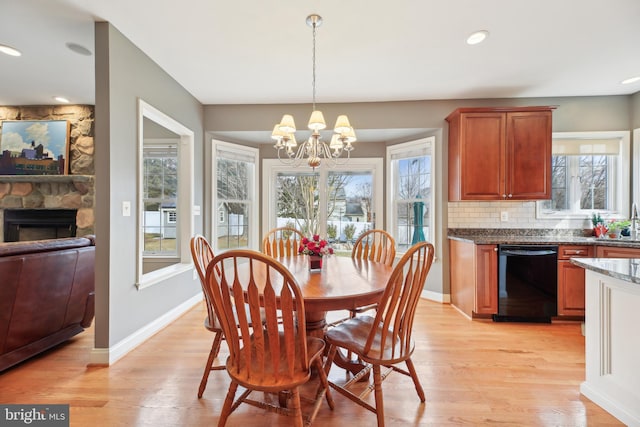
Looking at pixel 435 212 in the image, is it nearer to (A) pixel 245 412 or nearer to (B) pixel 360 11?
(B) pixel 360 11

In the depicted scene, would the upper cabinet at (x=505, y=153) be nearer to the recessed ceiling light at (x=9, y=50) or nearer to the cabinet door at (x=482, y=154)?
the cabinet door at (x=482, y=154)

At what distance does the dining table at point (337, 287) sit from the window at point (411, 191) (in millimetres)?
1821

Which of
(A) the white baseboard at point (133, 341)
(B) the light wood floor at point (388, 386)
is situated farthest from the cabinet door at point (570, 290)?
(A) the white baseboard at point (133, 341)

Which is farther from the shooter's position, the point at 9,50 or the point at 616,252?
the point at 616,252

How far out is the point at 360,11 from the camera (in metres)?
1.97

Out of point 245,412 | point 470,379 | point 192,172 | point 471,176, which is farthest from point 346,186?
point 245,412

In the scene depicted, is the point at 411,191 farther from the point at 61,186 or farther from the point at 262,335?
the point at 61,186

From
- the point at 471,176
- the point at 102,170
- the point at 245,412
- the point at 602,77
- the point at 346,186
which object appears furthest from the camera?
the point at 346,186

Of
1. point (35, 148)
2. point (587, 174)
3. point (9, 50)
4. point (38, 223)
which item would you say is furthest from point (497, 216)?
point (35, 148)

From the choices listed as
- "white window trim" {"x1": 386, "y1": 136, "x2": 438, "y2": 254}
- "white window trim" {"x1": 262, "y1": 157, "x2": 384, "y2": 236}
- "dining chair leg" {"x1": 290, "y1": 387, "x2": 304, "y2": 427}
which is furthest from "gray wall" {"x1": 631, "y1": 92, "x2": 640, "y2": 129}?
"dining chair leg" {"x1": 290, "y1": 387, "x2": 304, "y2": 427}

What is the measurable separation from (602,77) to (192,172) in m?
4.56

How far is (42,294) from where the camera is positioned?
6.62 feet

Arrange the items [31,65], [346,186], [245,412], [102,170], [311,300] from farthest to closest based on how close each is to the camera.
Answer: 1. [346,186]
2. [31,65]
3. [102,170]
4. [245,412]
5. [311,300]

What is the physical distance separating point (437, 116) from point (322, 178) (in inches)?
68.4
